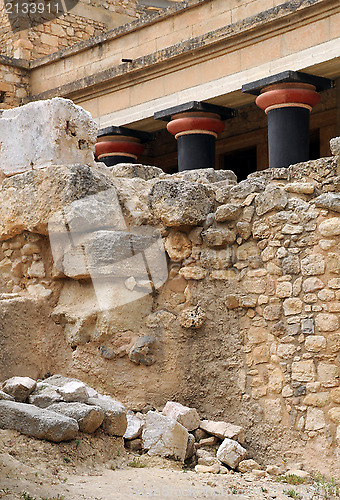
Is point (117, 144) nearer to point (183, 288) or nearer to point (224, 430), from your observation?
point (183, 288)

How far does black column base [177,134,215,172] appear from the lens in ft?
37.2

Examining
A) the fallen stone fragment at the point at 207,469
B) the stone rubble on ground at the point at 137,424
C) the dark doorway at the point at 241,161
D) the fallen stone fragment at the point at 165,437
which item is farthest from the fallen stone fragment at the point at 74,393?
the dark doorway at the point at 241,161

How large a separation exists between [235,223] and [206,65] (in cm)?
670

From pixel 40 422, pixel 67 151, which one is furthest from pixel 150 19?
pixel 40 422

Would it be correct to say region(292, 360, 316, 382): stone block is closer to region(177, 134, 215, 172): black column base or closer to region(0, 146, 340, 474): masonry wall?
region(0, 146, 340, 474): masonry wall

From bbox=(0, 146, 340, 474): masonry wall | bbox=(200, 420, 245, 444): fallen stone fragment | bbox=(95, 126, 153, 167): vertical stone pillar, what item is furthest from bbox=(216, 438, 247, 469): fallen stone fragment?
bbox=(95, 126, 153, 167): vertical stone pillar

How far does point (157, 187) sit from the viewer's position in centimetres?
568

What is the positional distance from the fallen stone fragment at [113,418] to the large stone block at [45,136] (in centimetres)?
198

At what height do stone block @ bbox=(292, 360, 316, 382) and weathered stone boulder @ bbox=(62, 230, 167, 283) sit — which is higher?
weathered stone boulder @ bbox=(62, 230, 167, 283)

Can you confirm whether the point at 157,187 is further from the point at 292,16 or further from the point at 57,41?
the point at 57,41

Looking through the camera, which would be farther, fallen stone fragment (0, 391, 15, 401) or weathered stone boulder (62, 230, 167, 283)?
weathered stone boulder (62, 230, 167, 283)

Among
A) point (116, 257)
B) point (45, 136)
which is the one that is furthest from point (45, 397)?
point (45, 136)

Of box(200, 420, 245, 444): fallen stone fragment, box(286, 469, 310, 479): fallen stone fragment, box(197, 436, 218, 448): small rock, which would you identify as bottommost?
box(286, 469, 310, 479): fallen stone fragment

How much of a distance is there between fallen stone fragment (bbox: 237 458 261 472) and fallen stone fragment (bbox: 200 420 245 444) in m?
0.22
